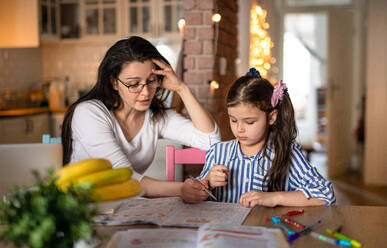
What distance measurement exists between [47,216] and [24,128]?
3821mm

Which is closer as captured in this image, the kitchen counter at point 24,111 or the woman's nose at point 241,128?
the woman's nose at point 241,128

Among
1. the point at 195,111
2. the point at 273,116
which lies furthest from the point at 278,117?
the point at 195,111

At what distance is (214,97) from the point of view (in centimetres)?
300

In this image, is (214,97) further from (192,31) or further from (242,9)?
(242,9)

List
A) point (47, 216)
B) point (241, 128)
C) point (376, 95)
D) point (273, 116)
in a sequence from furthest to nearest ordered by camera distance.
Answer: point (376, 95), point (273, 116), point (241, 128), point (47, 216)

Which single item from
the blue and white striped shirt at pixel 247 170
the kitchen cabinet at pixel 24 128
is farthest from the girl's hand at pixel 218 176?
the kitchen cabinet at pixel 24 128

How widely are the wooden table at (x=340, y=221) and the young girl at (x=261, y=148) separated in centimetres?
20

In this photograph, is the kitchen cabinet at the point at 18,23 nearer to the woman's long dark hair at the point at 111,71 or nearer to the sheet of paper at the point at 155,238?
the woman's long dark hair at the point at 111,71

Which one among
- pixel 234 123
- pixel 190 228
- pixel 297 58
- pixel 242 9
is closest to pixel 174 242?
pixel 190 228

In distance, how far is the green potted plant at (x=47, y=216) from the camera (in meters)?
0.67

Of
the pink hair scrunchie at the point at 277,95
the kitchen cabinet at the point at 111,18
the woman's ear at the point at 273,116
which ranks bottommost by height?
the woman's ear at the point at 273,116

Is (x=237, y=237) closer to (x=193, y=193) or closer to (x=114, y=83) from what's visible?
(x=193, y=193)

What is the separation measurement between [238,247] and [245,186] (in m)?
0.78

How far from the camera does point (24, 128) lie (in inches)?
167
